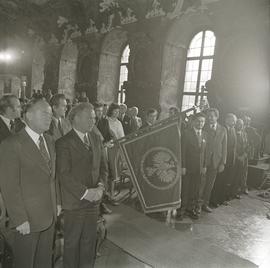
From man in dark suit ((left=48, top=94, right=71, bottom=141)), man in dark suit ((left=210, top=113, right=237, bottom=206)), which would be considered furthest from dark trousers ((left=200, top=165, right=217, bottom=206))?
man in dark suit ((left=48, top=94, right=71, bottom=141))

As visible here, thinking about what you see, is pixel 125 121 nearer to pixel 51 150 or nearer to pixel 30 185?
pixel 51 150

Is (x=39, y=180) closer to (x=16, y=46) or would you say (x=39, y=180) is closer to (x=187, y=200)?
(x=187, y=200)

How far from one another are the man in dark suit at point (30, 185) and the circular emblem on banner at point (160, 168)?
51.1 inches

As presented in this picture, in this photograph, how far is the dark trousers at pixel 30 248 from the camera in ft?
7.70

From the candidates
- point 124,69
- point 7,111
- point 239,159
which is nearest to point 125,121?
point 239,159

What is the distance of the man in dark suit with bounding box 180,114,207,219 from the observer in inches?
191

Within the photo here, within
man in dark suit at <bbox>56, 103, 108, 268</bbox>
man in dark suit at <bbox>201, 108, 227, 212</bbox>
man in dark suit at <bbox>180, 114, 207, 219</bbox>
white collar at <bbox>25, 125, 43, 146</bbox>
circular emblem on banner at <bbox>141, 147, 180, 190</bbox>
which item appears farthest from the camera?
man in dark suit at <bbox>201, 108, 227, 212</bbox>

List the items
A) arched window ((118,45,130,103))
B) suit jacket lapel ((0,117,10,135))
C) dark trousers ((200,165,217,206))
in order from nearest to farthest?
1. suit jacket lapel ((0,117,10,135))
2. dark trousers ((200,165,217,206))
3. arched window ((118,45,130,103))

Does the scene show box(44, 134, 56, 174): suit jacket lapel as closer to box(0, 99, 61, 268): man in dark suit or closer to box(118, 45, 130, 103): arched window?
box(0, 99, 61, 268): man in dark suit

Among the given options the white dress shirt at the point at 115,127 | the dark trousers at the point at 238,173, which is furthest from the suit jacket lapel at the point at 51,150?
the dark trousers at the point at 238,173

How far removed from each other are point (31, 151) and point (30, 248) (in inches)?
32.2

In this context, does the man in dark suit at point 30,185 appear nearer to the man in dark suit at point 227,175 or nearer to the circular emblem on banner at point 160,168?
the circular emblem on banner at point 160,168

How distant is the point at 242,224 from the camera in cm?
495

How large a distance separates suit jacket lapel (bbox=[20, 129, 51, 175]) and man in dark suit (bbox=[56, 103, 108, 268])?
0.29 metres
